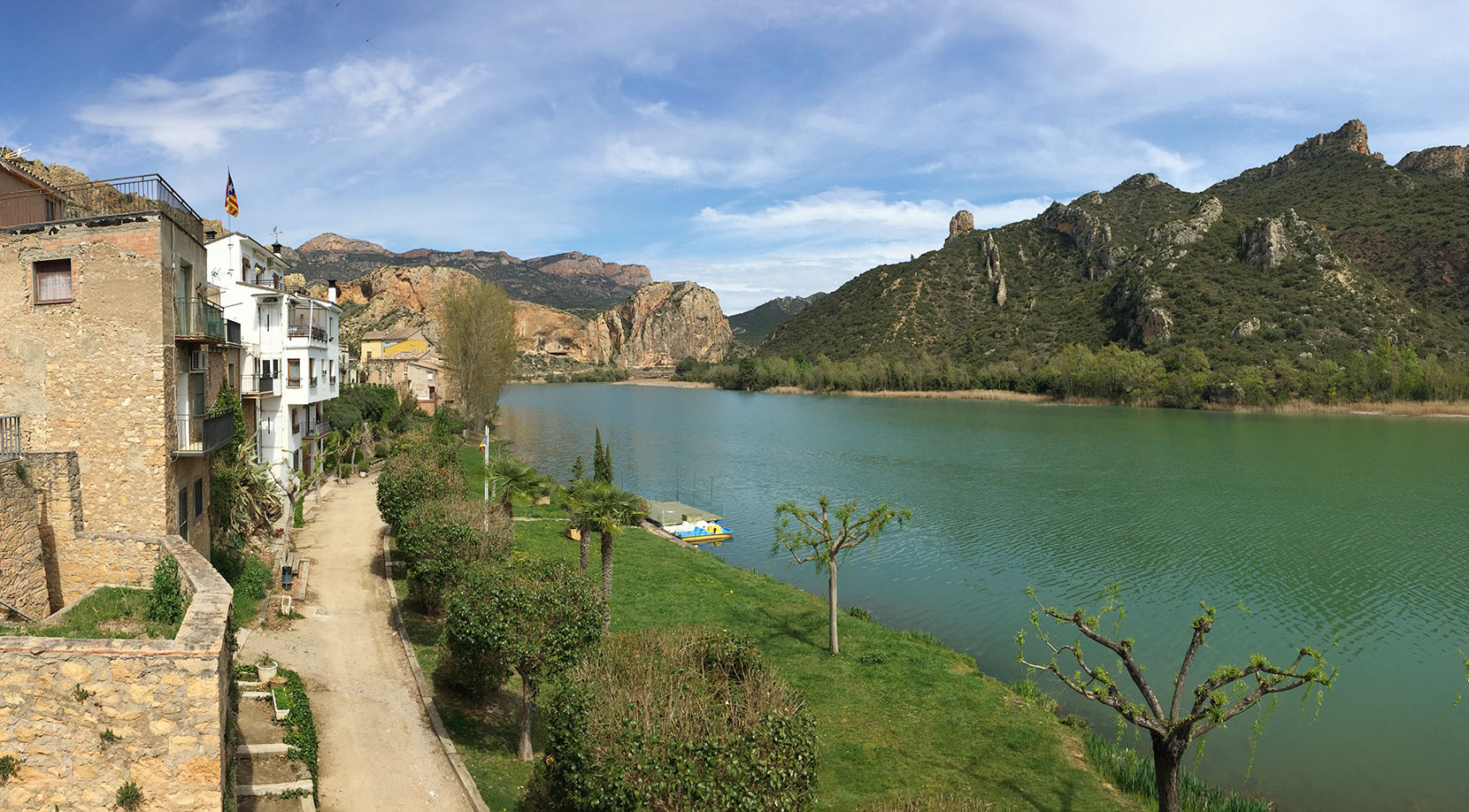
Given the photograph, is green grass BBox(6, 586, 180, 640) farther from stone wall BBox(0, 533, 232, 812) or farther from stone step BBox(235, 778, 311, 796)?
stone wall BBox(0, 533, 232, 812)

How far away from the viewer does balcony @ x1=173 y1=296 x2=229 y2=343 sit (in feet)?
47.4

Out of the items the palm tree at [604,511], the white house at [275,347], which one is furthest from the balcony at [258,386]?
the palm tree at [604,511]

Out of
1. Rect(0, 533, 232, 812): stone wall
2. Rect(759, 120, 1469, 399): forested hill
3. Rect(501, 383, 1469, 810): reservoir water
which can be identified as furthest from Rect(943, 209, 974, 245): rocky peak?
Rect(0, 533, 232, 812): stone wall

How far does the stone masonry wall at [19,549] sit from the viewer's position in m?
11.4

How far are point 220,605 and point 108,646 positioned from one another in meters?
1.88

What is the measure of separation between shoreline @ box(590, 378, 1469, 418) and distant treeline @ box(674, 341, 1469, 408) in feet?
2.77

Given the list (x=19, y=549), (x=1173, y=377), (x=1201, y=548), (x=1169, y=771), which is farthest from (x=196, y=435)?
(x=1173, y=377)

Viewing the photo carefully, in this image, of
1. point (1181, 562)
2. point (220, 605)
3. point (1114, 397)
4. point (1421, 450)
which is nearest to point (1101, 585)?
point (1181, 562)

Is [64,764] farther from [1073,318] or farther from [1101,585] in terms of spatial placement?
[1073,318]

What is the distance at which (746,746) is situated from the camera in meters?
8.42

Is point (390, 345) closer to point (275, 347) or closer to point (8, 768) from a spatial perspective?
point (275, 347)

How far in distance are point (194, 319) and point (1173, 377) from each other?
330ft

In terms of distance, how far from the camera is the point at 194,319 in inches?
595

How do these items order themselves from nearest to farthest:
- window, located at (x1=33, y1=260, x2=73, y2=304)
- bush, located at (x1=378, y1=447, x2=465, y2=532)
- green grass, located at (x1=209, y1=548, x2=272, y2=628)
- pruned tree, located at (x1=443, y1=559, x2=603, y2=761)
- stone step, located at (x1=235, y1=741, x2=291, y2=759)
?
stone step, located at (x1=235, y1=741, x2=291, y2=759) < pruned tree, located at (x1=443, y1=559, x2=603, y2=761) < window, located at (x1=33, y1=260, x2=73, y2=304) < green grass, located at (x1=209, y1=548, x2=272, y2=628) < bush, located at (x1=378, y1=447, x2=465, y2=532)
